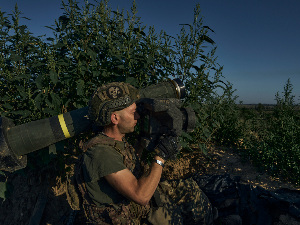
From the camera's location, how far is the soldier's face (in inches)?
73.9

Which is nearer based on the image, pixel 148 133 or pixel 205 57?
pixel 148 133

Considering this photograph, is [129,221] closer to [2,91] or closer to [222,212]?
[222,212]

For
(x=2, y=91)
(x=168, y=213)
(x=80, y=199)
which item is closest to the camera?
(x=80, y=199)

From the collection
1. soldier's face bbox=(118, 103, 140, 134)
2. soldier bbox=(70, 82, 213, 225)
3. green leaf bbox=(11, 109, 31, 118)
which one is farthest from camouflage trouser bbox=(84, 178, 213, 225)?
green leaf bbox=(11, 109, 31, 118)

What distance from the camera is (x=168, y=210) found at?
6.96 ft

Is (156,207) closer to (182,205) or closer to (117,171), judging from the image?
(182,205)

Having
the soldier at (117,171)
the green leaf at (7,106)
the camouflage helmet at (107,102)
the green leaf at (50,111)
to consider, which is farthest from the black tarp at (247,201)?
the green leaf at (7,106)

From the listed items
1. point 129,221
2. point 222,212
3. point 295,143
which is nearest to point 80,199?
point 129,221

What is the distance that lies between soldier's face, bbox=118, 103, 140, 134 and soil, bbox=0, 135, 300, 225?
239 cm

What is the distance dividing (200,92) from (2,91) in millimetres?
3281

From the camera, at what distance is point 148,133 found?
1881 millimetres

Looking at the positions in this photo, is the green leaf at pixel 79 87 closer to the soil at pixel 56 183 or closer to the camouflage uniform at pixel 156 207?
the camouflage uniform at pixel 156 207

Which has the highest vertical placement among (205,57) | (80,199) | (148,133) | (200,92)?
(205,57)

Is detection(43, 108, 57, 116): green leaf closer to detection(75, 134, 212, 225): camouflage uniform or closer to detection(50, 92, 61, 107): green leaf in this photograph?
detection(50, 92, 61, 107): green leaf
